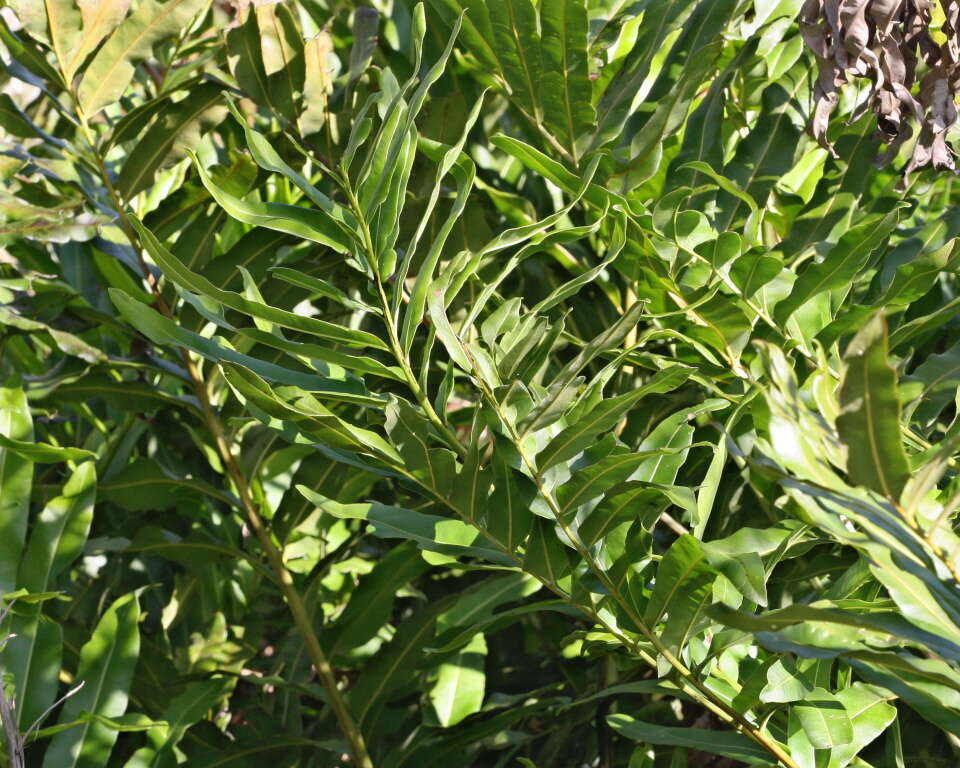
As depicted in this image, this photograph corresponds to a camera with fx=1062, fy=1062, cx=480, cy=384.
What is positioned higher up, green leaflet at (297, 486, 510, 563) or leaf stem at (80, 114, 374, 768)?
green leaflet at (297, 486, 510, 563)

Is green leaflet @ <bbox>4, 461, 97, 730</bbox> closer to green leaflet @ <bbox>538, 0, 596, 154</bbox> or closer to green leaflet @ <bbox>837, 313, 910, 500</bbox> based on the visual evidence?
green leaflet @ <bbox>538, 0, 596, 154</bbox>

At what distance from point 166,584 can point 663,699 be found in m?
0.56

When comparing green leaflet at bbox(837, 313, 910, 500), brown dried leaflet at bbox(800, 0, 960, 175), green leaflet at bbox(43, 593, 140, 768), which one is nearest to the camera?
green leaflet at bbox(837, 313, 910, 500)

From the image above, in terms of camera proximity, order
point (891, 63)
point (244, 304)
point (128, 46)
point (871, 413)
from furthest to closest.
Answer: point (128, 46)
point (891, 63)
point (244, 304)
point (871, 413)

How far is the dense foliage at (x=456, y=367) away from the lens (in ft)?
2.15

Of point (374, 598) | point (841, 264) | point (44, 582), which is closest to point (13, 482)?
point (44, 582)

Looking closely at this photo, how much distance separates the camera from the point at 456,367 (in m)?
0.92

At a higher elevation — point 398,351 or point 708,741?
point 398,351

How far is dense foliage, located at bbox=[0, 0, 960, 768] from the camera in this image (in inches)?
25.8

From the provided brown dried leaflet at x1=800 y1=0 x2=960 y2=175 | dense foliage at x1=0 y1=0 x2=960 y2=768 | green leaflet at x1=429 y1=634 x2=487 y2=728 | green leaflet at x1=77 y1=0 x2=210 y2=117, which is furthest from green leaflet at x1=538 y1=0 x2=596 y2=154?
green leaflet at x1=429 y1=634 x2=487 y2=728

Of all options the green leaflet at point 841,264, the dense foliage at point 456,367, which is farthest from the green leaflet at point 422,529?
the green leaflet at point 841,264

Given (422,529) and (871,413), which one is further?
(422,529)

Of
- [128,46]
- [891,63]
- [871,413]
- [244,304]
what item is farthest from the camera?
[128,46]

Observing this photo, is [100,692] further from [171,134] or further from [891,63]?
→ [891,63]
